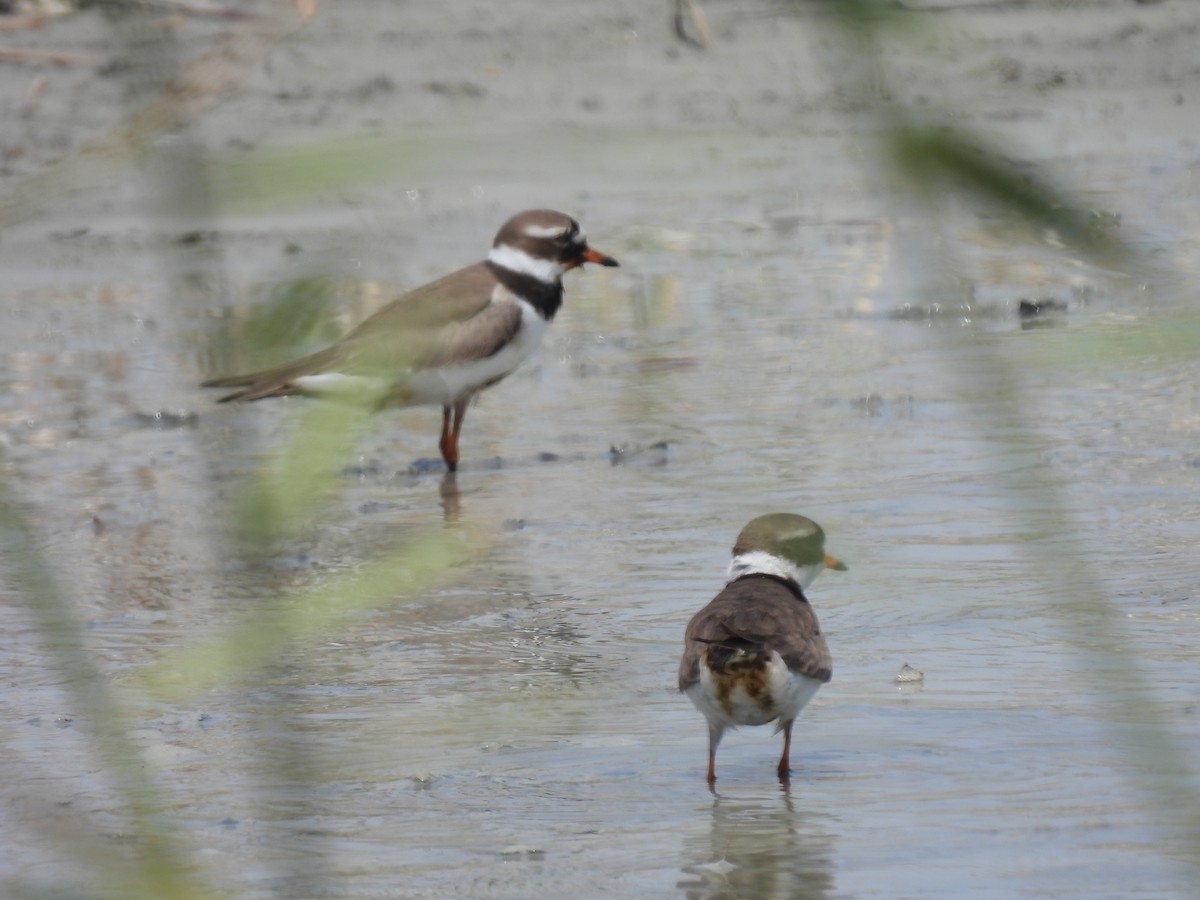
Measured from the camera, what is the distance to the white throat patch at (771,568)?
4.89m

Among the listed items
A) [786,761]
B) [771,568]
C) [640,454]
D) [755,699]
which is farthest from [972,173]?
[640,454]

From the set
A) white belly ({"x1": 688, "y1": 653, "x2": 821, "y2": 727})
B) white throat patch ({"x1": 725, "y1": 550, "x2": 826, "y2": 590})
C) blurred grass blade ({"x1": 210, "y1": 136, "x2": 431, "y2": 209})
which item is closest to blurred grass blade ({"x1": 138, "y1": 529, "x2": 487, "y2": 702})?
blurred grass blade ({"x1": 210, "y1": 136, "x2": 431, "y2": 209})

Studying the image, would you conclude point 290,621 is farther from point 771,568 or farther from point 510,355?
point 510,355

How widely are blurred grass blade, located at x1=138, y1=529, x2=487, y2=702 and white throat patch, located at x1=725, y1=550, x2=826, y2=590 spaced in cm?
369

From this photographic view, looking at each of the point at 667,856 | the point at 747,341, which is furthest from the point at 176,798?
the point at 747,341

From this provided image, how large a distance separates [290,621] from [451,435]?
6.84 meters

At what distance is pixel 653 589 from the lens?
5.85m

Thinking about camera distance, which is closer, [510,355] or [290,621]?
[290,621]

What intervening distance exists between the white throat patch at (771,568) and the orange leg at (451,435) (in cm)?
295

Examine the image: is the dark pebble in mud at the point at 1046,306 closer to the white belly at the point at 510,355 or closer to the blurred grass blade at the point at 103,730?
A: the white belly at the point at 510,355

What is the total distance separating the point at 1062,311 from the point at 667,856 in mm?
4868

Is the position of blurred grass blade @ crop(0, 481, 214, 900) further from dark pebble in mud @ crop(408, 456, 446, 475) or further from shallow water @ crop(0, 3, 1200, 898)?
dark pebble in mud @ crop(408, 456, 446, 475)

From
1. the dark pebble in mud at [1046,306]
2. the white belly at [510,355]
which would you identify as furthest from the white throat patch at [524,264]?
the dark pebble in mud at [1046,306]

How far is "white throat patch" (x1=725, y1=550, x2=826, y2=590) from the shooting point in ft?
16.0
